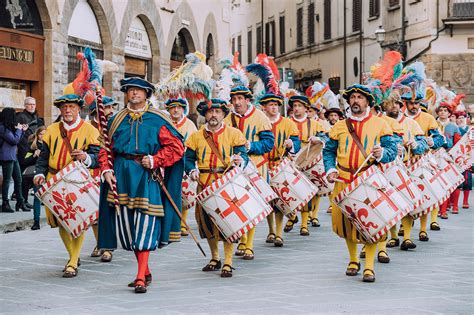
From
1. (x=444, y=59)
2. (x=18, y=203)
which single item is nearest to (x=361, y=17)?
(x=444, y=59)

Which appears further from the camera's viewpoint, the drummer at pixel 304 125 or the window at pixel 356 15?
the window at pixel 356 15

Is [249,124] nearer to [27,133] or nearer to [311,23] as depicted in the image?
[27,133]

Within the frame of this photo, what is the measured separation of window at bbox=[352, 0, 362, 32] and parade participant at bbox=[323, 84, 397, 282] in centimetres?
2996

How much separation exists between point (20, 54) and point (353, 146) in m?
11.4

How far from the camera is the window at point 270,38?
53500 millimetres

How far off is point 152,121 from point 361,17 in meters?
31.0

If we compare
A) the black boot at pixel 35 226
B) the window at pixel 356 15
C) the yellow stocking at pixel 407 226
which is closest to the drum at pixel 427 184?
the yellow stocking at pixel 407 226

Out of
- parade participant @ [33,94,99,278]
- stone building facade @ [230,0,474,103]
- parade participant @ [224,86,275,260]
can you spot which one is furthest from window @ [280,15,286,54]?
parade participant @ [33,94,99,278]

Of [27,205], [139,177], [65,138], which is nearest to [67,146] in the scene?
[65,138]

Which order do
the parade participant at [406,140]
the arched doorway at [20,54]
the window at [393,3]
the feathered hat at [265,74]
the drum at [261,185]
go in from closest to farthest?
the drum at [261,185]
the parade participant at [406,140]
the feathered hat at [265,74]
the arched doorway at [20,54]
the window at [393,3]

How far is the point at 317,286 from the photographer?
8.49 metres

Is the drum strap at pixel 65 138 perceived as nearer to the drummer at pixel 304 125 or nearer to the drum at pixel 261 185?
the drum at pixel 261 185

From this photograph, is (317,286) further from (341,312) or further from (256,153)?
(256,153)

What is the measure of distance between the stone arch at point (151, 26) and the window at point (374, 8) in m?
11.9
